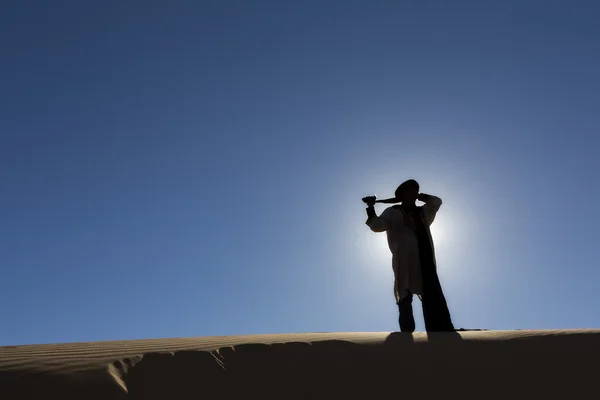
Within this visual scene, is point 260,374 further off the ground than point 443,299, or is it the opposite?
point 443,299

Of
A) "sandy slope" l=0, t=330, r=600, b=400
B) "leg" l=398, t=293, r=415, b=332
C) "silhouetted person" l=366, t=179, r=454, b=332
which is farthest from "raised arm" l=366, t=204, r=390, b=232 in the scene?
"sandy slope" l=0, t=330, r=600, b=400

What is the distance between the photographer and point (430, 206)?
20.5 feet

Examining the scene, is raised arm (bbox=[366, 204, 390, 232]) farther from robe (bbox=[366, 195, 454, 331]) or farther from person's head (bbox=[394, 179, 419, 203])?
person's head (bbox=[394, 179, 419, 203])

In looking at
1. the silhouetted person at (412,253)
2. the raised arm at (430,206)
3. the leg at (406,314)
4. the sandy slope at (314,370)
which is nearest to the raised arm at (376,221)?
the silhouetted person at (412,253)

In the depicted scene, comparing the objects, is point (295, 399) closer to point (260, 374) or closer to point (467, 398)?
point (260, 374)

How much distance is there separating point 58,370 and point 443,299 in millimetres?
4143

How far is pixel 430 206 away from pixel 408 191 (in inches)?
12.3

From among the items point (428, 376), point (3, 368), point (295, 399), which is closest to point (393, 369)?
point (428, 376)

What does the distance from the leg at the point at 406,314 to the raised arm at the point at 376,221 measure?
842 mm

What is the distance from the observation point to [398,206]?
6473 mm

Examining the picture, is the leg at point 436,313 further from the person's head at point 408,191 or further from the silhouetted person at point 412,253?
the person's head at point 408,191

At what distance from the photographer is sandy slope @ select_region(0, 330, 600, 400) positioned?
276 cm

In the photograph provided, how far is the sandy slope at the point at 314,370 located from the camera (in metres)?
2.76

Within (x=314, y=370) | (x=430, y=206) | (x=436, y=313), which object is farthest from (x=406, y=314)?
(x=314, y=370)
